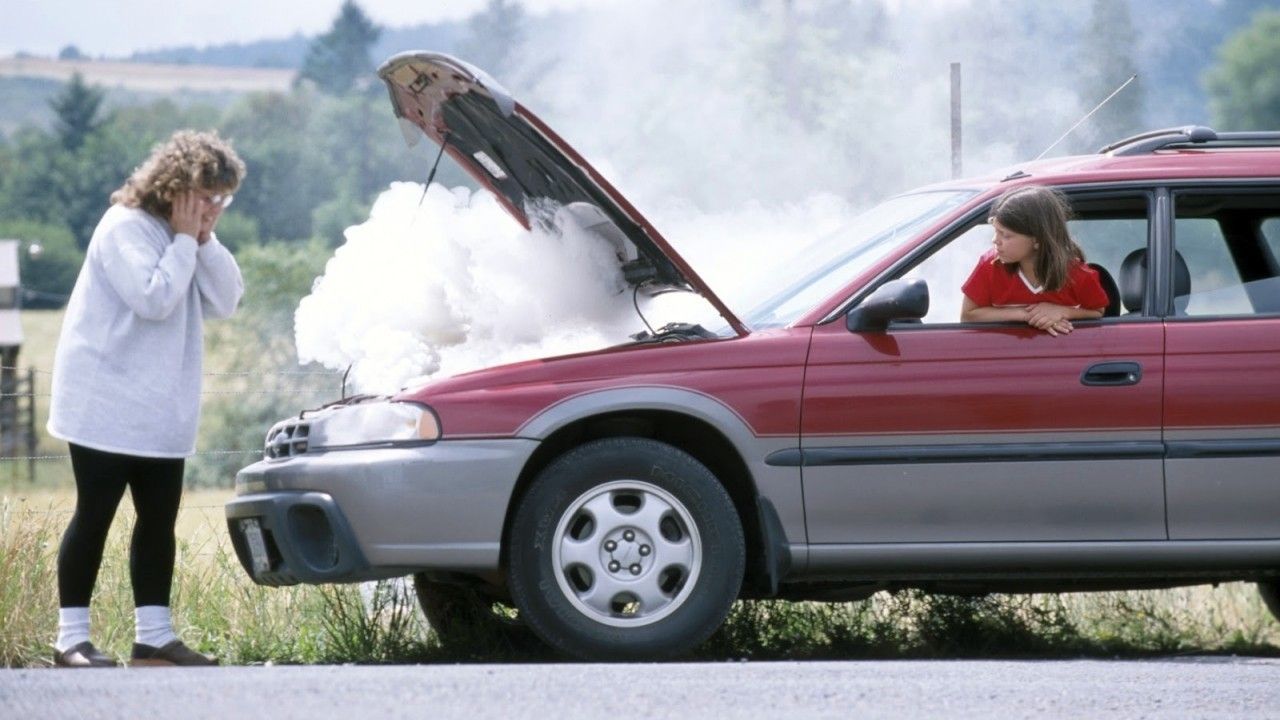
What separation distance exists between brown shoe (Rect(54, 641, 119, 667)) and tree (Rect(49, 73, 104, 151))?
5147 inches

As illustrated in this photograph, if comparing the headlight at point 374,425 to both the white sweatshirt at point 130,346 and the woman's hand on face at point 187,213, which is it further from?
the woman's hand on face at point 187,213

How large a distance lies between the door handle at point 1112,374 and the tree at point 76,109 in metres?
132

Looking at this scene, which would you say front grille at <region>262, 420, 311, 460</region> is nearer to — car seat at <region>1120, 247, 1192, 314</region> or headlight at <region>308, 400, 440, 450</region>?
headlight at <region>308, 400, 440, 450</region>

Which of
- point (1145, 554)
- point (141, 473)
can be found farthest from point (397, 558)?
point (1145, 554)

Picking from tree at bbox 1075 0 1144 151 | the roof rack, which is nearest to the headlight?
the roof rack

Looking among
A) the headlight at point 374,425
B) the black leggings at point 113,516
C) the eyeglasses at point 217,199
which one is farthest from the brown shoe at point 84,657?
the eyeglasses at point 217,199

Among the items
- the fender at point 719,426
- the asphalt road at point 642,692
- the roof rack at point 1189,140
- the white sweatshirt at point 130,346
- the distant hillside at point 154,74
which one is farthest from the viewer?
the distant hillside at point 154,74

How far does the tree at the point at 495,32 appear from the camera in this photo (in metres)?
141

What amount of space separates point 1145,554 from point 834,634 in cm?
144

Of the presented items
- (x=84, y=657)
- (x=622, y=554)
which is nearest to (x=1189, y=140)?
(x=622, y=554)

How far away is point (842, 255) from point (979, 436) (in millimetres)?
983

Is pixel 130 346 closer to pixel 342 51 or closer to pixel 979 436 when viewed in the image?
pixel 979 436

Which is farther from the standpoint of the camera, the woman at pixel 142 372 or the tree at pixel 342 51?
the tree at pixel 342 51

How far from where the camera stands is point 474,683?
5609mm
